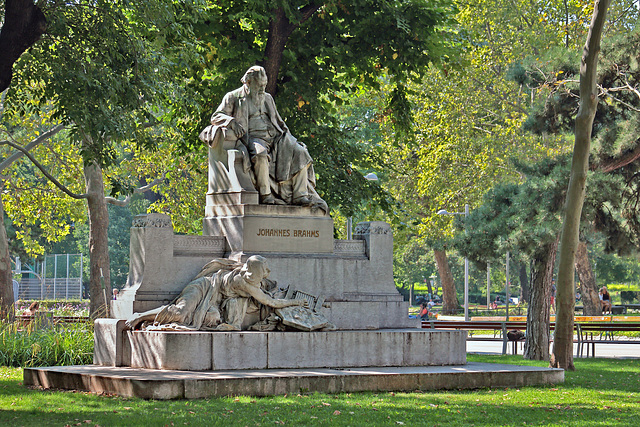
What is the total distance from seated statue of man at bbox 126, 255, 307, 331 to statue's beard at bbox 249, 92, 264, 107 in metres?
2.86

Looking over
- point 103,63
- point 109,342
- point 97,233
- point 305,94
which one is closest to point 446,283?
point 97,233

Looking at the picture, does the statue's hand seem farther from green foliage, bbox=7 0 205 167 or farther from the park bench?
the park bench

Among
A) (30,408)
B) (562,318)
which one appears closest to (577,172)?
(562,318)

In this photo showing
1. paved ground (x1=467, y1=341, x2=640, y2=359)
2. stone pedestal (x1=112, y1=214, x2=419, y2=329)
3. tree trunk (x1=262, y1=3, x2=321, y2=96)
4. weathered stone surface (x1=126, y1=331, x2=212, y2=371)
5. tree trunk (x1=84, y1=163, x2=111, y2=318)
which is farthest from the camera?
tree trunk (x1=84, y1=163, x2=111, y2=318)

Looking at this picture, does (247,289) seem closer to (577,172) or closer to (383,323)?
(383,323)

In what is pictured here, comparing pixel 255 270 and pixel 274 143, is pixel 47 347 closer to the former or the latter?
pixel 255 270

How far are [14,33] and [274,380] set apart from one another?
6.73 m

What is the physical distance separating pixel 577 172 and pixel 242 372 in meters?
7.30

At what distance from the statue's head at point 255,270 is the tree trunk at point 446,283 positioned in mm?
32209

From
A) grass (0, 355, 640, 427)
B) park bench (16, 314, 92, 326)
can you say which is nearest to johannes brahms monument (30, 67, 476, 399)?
grass (0, 355, 640, 427)

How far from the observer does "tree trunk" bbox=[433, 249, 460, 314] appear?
1785 inches

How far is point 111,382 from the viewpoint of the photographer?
441 inches

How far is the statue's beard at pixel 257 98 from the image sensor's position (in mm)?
14695

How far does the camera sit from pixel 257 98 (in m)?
14.7
